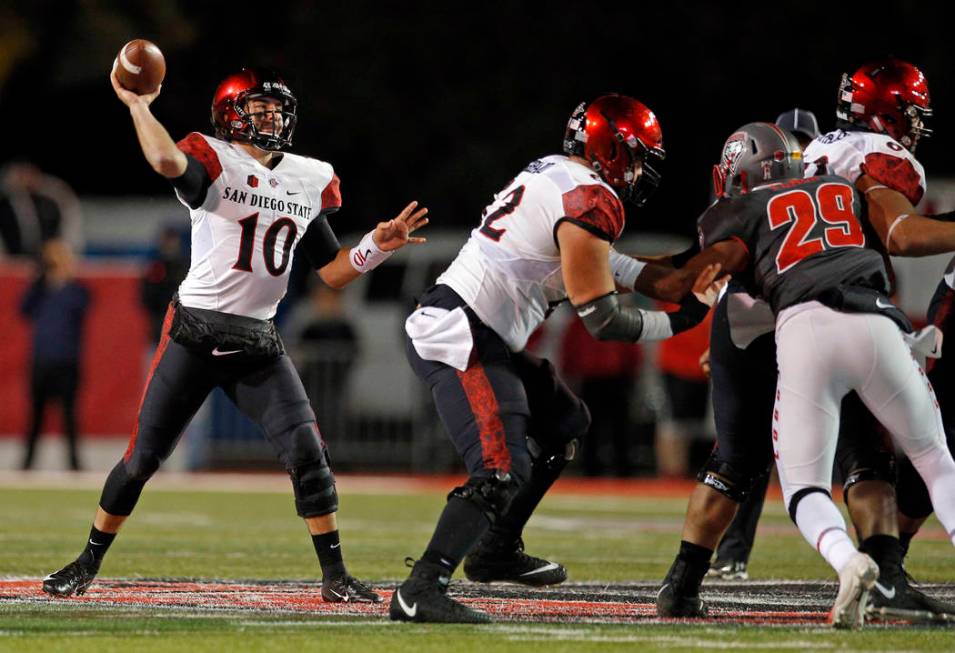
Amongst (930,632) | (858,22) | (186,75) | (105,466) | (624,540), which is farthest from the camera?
(186,75)

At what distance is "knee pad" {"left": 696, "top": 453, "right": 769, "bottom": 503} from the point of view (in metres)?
6.57

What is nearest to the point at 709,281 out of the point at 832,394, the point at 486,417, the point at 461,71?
the point at 832,394

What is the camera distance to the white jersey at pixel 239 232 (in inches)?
273

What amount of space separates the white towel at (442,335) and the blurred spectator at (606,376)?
9.64 meters

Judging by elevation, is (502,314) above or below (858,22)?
below

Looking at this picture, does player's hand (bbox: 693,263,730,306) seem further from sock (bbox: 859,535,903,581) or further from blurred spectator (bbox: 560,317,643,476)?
blurred spectator (bbox: 560,317,643,476)

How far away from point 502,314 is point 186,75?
718 inches

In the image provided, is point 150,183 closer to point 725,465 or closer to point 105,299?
point 105,299

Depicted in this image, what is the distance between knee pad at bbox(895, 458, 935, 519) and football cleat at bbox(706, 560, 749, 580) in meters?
0.97

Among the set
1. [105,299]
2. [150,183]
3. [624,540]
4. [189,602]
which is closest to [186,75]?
[150,183]

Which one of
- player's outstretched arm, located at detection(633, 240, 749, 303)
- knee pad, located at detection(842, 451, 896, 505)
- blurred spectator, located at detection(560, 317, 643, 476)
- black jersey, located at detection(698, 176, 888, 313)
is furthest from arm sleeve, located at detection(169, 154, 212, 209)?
blurred spectator, located at detection(560, 317, 643, 476)

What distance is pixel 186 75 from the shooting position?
23.9 m

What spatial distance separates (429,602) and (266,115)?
7.23 feet

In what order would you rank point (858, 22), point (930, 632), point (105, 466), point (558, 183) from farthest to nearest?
point (858, 22) → point (105, 466) → point (558, 183) → point (930, 632)
